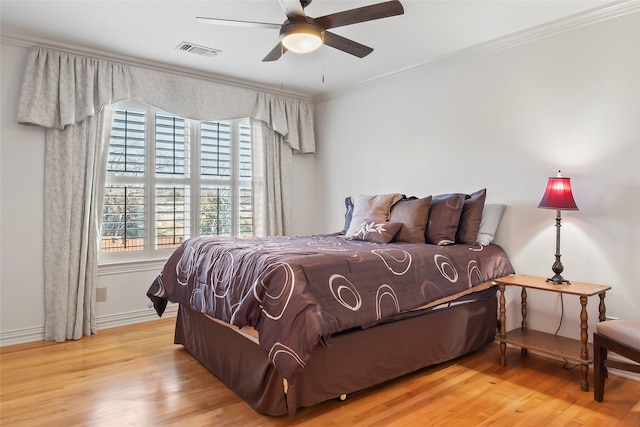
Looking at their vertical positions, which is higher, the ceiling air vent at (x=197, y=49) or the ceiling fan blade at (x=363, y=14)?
the ceiling air vent at (x=197, y=49)

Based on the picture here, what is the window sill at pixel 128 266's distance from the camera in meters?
3.75

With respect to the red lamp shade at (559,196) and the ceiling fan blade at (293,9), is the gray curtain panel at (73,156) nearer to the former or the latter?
the ceiling fan blade at (293,9)

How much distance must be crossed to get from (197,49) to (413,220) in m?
2.39

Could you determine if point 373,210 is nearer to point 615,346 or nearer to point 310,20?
point 310,20

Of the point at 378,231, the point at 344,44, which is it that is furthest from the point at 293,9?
the point at 378,231

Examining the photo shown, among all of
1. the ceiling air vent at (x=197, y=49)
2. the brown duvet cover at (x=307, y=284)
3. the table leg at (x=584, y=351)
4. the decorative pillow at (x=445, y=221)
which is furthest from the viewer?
the ceiling air vent at (x=197, y=49)

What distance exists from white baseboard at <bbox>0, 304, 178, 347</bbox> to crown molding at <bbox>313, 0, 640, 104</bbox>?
130 inches

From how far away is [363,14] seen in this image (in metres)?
2.30

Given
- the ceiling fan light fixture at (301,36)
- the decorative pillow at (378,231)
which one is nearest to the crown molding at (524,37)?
the decorative pillow at (378,231)

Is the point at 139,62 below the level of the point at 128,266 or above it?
above

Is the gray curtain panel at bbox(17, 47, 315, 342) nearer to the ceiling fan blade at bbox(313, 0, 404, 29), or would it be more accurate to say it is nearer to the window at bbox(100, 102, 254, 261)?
the window at bbox(100, 102, 254, 261)

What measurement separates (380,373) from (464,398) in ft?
1.62

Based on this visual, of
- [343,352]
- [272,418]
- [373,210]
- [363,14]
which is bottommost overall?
[272,418]

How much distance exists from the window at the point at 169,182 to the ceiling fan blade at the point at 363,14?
7.69 feet
